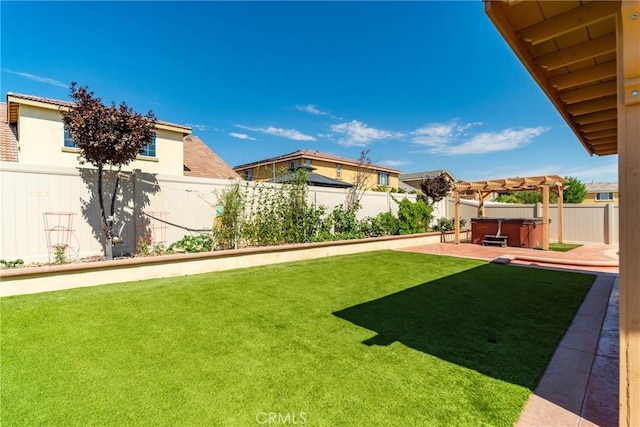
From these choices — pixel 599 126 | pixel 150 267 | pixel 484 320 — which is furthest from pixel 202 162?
pixel 599 126

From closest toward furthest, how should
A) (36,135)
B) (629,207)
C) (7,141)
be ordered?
(629,207), (36,135), (7,141)

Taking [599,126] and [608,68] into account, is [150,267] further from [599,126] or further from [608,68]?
[599,126]

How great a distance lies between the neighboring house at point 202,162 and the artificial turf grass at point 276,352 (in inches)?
436

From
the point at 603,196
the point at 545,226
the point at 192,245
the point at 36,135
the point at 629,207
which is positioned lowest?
the point at 192,245

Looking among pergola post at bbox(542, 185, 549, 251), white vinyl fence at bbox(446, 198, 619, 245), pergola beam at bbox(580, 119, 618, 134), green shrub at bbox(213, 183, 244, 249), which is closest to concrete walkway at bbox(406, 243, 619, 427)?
pergola beam at bbox(580, 119, 618, 134)

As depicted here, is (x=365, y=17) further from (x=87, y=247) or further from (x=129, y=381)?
(x=129, y=381)

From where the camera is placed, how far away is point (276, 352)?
309 cm

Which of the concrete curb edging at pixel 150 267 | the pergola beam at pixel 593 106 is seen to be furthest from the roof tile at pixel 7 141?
the pergola beam at pixel 593 106

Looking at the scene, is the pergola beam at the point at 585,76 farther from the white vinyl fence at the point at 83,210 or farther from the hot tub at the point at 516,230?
the hot tub at the point at 516,230

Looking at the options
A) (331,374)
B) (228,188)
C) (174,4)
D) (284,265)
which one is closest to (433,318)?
(331,374)

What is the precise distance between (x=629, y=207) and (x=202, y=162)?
698 inches

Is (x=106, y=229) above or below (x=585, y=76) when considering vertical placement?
below

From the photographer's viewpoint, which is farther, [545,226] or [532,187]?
[532,187]

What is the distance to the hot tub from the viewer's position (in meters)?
12.2
